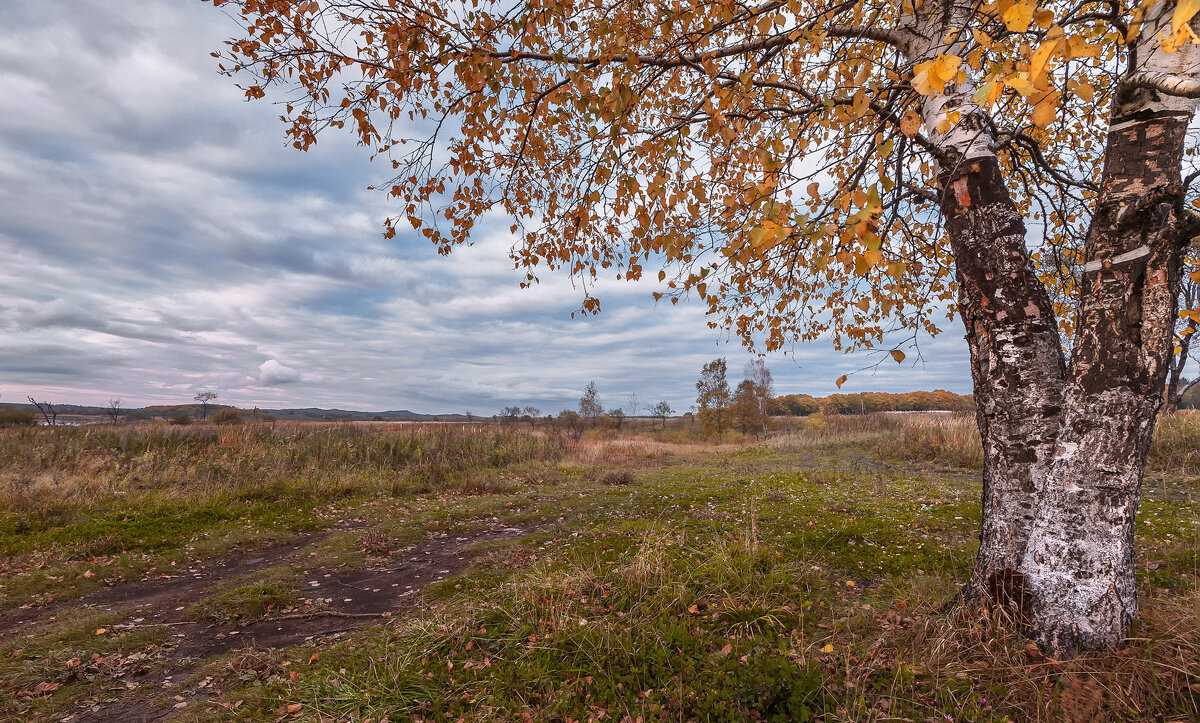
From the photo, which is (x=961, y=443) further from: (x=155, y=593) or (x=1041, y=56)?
(x=155, y=593)

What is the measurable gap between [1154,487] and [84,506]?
20608 mm

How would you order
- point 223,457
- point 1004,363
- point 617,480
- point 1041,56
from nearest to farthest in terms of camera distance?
point 1041,56, point 1004,363, point 223,457, point 617,480

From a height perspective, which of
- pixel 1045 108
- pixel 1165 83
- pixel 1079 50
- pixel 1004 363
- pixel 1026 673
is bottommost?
pixel 1026 673

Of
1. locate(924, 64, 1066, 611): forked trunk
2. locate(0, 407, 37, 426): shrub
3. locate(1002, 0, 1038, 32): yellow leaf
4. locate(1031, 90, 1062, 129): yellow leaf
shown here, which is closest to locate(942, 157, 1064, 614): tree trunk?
locate(924, 64, 1066, 611): forked trunk

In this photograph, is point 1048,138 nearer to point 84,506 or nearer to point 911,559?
point 911,559

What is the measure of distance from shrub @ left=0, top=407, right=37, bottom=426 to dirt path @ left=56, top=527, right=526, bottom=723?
2353 cm

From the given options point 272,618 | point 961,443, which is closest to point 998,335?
point 272,618

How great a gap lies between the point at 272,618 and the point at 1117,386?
708 cm

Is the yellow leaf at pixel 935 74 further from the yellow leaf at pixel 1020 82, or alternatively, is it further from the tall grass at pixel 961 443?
the tall grass at pixel 961 443

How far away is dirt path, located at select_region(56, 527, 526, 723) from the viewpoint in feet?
11.1

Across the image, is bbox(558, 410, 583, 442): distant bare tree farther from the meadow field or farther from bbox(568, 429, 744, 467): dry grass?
the meadow field

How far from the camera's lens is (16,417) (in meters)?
21.0

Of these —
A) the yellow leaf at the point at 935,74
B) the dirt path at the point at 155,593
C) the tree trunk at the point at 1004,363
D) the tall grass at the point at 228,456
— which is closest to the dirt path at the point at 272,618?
the dirt path at the point at 155,593

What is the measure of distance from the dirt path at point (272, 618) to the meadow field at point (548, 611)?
31mm
